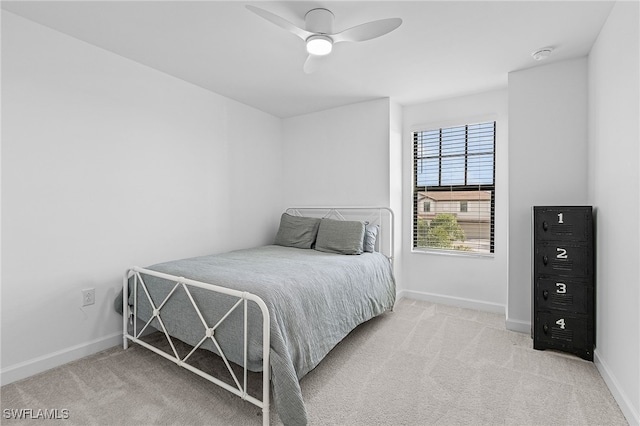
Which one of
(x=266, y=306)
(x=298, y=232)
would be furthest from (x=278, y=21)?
(x=298, y=232)

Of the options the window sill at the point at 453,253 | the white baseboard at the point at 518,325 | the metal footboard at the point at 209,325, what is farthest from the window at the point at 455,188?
the metal footboard at the point at 209,325

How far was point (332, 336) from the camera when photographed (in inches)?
86.6

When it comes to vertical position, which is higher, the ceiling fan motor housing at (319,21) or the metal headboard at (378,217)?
Result: the ceiling fan motor housing at (319,21)

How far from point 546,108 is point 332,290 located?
2450 mm

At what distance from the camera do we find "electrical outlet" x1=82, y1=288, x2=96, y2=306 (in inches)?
93.0

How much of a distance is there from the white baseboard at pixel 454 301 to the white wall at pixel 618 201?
115 cm

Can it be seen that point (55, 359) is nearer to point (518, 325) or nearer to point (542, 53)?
point (518, 325)

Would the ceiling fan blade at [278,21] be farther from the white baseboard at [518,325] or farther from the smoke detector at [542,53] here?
the white baseboard at [518,325]

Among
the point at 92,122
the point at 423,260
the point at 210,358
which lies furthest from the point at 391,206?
the point at 92,122

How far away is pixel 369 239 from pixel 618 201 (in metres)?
2.03

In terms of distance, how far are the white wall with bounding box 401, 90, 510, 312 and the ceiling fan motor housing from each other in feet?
7.14

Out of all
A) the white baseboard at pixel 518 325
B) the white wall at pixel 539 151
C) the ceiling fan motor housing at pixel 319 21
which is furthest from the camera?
the white baseboard at pixel 518 325

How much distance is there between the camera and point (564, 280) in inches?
93.8

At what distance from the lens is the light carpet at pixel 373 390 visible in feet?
5.58
